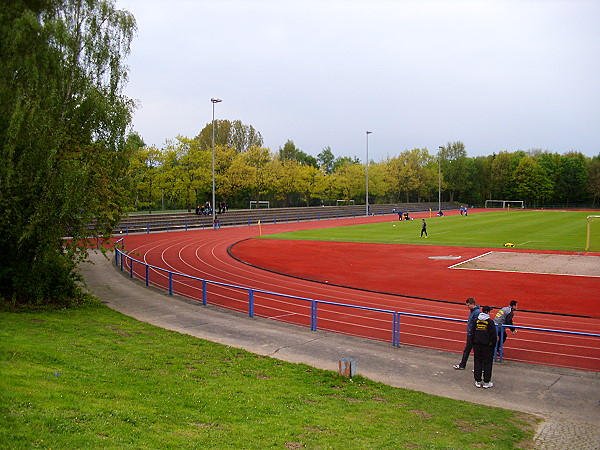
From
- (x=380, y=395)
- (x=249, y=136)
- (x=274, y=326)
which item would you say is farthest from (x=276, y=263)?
(x=249, y=136)

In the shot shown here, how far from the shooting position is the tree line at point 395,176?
8306 cm

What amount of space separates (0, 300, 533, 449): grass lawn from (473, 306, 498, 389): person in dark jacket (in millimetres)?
1212

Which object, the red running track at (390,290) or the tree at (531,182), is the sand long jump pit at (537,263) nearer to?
the red running track at (390,290)

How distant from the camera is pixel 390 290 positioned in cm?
2086

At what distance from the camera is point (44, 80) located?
52.4 feet

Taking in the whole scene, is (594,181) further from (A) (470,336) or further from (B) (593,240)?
(A) (470,336)

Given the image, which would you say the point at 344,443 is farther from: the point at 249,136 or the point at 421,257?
the point at 249,136

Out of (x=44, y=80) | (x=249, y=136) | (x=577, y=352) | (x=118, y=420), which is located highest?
(x=249, y=136)

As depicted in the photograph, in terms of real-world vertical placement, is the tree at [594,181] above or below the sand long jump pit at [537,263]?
above

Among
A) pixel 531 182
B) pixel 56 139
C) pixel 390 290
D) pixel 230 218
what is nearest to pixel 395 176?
pixel 531 182

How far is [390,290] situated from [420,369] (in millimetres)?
9908

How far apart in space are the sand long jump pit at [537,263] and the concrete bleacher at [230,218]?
79.6 ft

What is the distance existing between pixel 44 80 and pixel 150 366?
1083 centimetres

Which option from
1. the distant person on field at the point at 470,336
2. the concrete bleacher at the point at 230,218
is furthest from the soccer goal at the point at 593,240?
the concrete bleacher at the point at 230,218
